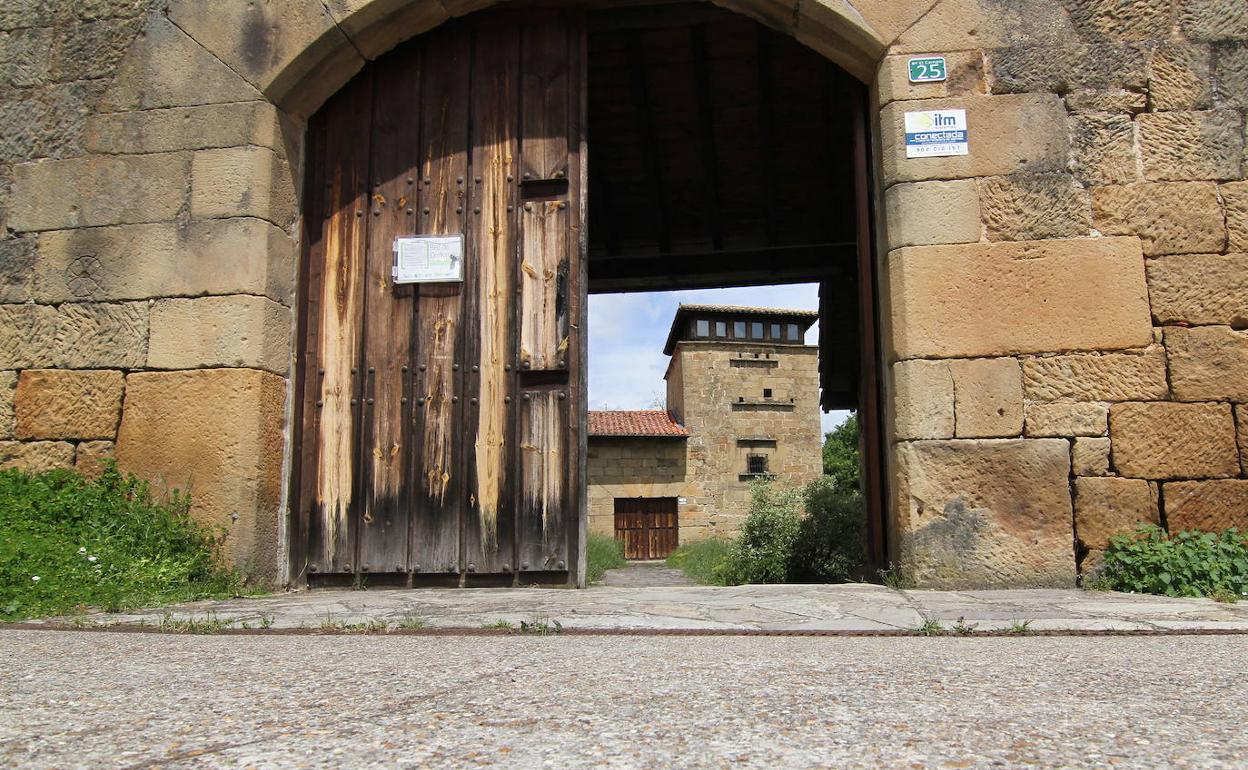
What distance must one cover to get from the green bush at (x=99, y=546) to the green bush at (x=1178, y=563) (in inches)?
161

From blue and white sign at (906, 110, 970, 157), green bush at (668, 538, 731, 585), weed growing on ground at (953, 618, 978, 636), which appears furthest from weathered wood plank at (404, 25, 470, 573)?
green bush at (668, 538, 731, 585)

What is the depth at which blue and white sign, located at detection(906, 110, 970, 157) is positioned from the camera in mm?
4141

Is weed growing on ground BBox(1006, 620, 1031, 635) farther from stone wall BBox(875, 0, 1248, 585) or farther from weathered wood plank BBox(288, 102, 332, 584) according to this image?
weathered wood plank BBox(288, 102, 332, 584)

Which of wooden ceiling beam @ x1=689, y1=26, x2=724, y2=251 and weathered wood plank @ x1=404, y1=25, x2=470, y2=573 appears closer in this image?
weathered wood plank @ x1=404, y1=25, x2=470, y2=573

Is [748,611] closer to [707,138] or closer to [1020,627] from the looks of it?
[1020,627]

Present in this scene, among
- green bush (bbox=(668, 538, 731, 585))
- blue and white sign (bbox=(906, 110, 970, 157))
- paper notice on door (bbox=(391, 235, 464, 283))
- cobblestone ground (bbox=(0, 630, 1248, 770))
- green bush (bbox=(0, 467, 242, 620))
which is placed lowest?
green bush (bbox=(668, 538, 731, 585))

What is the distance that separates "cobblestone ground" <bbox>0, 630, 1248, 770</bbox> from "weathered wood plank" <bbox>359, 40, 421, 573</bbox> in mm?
1994

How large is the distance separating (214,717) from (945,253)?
361 cm

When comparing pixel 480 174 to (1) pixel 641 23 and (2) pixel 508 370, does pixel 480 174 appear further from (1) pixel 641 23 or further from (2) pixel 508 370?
(1) pixel 641 23

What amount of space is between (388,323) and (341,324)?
27cm

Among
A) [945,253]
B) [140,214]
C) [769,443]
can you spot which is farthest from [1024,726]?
[769,443]

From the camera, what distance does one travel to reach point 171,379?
434cm

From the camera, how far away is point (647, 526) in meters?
19.5

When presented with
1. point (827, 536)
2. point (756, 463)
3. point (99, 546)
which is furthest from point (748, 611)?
point (756, 463)
